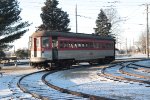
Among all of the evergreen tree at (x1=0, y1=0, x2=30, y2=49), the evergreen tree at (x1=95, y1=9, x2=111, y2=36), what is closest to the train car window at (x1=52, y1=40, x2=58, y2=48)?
the evergreen tree at (x1=0, y1=0, x2=30, y2=49)

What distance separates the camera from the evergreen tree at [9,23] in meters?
40.4

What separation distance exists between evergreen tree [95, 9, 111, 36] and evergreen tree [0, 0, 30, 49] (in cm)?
3321

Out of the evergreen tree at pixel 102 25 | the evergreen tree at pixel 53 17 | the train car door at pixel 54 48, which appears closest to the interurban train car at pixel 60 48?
the train car door at pixel 54 48

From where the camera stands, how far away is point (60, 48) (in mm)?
29062

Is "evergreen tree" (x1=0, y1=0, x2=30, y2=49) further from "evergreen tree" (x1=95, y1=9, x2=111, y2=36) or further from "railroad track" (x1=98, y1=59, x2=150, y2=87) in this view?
"evergreen tree" (x1=95, y1=9, x2=111, y2=36)

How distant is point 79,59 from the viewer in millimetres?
32875

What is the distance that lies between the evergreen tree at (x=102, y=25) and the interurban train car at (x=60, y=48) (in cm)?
3875

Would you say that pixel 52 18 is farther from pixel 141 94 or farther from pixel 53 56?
pixel 141 94

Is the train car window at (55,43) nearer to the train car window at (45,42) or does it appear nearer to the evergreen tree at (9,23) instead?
the train car window at (45,42)

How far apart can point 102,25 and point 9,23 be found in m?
36.1

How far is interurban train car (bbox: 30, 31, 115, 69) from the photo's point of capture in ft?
92.8

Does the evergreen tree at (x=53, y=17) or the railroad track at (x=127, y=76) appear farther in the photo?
the evergreen tree at (x=53, y=17)

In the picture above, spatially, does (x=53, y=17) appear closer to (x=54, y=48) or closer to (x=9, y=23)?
(x=9, y=23)

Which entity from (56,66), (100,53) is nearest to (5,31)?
(100,53)
